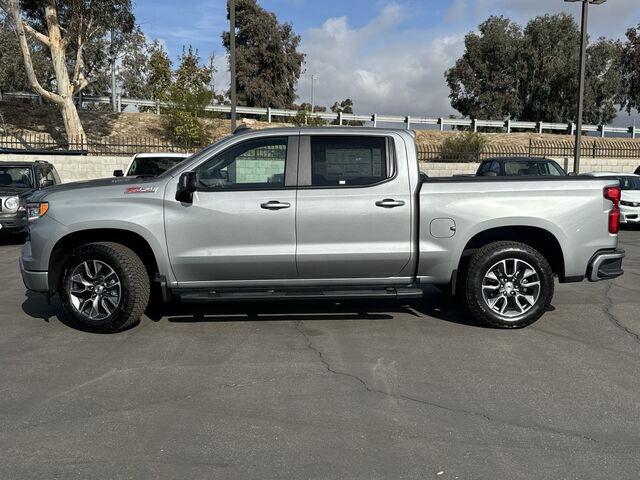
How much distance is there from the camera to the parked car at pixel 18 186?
40.8ft

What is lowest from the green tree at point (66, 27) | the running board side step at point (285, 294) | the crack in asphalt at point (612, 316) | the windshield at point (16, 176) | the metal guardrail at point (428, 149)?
the crack in asphalt at point (612, 316)

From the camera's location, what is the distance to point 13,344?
586 centimetres

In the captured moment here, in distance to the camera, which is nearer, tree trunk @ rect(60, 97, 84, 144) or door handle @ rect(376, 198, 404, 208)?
door handle @ rect(376, 198, 404, 208)

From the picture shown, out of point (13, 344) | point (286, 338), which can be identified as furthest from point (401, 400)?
point (13, 344)

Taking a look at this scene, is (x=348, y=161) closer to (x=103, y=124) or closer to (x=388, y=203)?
(x=388, y=203)

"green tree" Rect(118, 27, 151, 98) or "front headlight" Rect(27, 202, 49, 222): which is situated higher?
"green tree" Rect(118, 27, 151, 98)

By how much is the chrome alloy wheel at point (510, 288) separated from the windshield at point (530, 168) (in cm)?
951

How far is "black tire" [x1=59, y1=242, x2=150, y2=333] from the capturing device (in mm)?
6008

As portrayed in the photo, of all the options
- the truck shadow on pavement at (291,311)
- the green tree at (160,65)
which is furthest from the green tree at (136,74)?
the truck shadow on pavement at (291,311)

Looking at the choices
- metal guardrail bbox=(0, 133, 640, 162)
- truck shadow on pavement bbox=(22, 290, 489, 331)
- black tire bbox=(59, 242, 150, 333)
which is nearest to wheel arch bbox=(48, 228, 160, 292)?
black tire bbox=(59, 242, 150, 333)

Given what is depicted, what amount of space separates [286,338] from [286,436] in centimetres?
216

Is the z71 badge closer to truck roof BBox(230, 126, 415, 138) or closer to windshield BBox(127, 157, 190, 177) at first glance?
truck roof BBox(230, 126, 415, 138)

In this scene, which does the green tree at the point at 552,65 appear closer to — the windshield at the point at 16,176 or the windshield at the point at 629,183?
the windshield at the point at 629,183

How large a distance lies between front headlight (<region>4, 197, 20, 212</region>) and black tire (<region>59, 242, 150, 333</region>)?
7299mm
